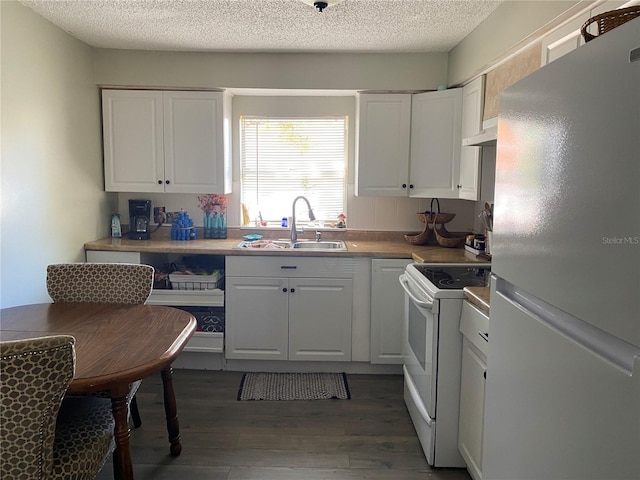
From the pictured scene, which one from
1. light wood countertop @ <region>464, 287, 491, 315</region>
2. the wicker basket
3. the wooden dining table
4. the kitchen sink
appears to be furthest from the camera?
the kitchen sink

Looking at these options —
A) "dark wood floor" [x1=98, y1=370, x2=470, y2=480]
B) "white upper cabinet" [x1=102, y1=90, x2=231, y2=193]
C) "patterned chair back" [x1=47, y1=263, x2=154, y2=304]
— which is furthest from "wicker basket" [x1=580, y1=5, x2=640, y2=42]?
"white upper cabinet" [x1=102, y1=90, x2=231, y2=193]

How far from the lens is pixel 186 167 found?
3.54m

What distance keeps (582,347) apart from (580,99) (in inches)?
18.4

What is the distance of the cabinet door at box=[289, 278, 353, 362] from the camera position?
10.8 ft

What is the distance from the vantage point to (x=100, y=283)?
2.45 meters

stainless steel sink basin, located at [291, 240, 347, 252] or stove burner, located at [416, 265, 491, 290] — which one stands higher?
stainless steel sink basin, located at [291, 240, 347, 252]

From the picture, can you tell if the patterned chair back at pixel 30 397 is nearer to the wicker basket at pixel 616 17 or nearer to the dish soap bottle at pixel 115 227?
the wicker basket at pixel 616 17

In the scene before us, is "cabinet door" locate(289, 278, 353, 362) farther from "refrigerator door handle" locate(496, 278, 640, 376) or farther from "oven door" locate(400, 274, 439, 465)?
"refrigerator door handle" locate(496, 278, 640, 376)

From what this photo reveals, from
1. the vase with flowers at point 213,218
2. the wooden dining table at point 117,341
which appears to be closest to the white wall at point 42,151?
the wooden dining table at point 117,341

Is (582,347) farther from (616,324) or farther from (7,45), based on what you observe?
(7,45)

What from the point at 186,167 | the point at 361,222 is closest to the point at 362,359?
the point at 361,222

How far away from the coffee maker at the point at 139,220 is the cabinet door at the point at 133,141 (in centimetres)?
15

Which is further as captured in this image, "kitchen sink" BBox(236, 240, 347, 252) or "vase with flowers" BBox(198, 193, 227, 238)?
"vase with flowers" BBox(198, 193, 227, 238)

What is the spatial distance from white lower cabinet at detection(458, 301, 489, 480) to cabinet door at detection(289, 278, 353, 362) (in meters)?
1.22
